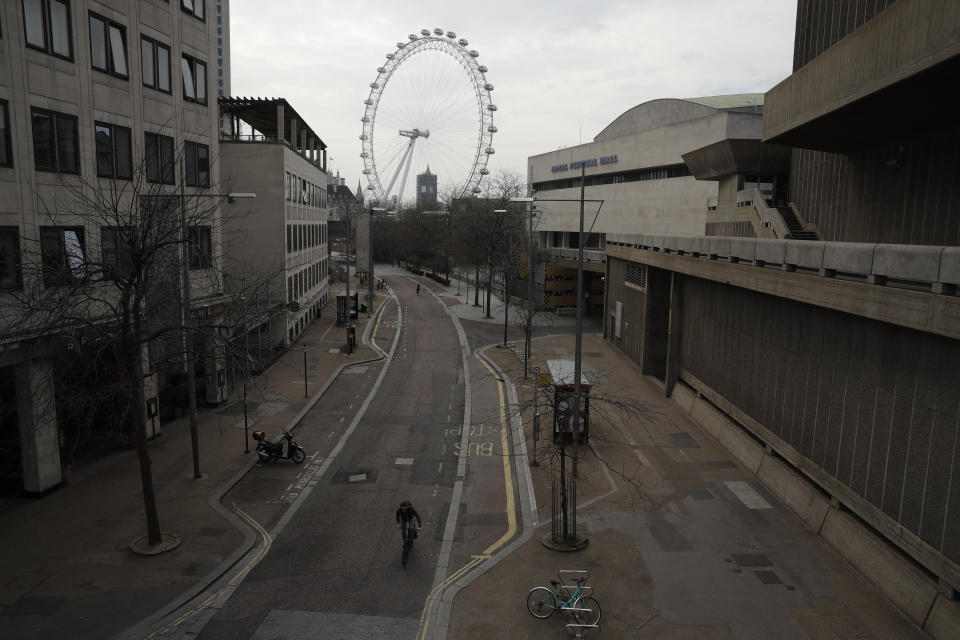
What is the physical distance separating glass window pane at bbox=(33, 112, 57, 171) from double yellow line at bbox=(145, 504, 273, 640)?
11.4 meters

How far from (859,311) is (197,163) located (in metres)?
25.1

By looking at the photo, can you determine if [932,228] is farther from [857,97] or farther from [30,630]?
[30,630]

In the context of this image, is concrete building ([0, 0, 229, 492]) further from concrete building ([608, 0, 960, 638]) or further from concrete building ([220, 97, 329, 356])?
concrete building ([608, 0, 960, 638])

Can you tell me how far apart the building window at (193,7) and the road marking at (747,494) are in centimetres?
2721

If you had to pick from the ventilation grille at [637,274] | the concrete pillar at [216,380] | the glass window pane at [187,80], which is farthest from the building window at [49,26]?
the ventilation grille at [637,274]

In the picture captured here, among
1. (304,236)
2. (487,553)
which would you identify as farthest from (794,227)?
(304,236)

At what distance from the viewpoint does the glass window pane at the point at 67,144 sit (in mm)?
19719

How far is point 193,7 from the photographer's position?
2750 cm

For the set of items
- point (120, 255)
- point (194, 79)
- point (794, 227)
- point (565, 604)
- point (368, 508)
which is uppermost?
point (194, 79)

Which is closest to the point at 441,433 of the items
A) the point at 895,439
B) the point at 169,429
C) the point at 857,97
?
the point at 169,429

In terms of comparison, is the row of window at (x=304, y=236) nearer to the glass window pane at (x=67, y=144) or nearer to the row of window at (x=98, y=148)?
the row of window at (x=98, y=148)

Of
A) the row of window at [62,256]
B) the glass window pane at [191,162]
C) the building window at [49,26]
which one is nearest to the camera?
the row of window at [62,256]

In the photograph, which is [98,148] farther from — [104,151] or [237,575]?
[237,575]

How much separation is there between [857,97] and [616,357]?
27.3 meters
